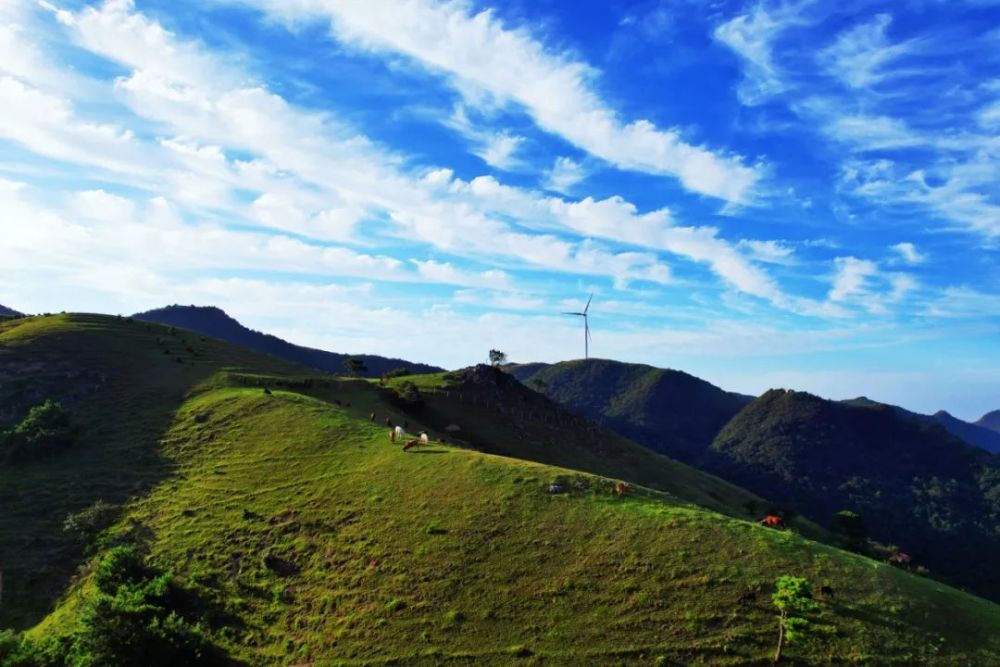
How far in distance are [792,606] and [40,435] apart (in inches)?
2896

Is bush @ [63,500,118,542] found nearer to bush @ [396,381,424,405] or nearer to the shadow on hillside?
the shadow on hillside

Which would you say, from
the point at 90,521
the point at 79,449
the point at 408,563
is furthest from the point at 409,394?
the point at 408,563

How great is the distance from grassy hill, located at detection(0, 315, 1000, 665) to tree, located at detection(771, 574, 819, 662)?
760 millimetres

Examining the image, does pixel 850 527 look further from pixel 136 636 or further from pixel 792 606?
pixel 136 636

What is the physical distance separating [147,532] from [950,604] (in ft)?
188

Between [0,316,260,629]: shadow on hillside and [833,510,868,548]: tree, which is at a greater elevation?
[0,316,260,629]: shadow on hillside

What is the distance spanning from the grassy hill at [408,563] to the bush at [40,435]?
139cm

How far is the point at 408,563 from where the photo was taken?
38969mm

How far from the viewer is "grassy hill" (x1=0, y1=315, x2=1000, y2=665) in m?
31.3

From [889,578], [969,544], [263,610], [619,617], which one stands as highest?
[889,578]

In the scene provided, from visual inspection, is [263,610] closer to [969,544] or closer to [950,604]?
[950,604]

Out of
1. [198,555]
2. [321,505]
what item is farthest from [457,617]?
[198,555]

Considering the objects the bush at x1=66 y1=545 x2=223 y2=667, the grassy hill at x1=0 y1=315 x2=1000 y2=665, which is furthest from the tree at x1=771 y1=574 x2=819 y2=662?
the bush at x1=66 y1=545 x2=223 y2=667

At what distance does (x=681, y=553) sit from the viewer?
121 ft
